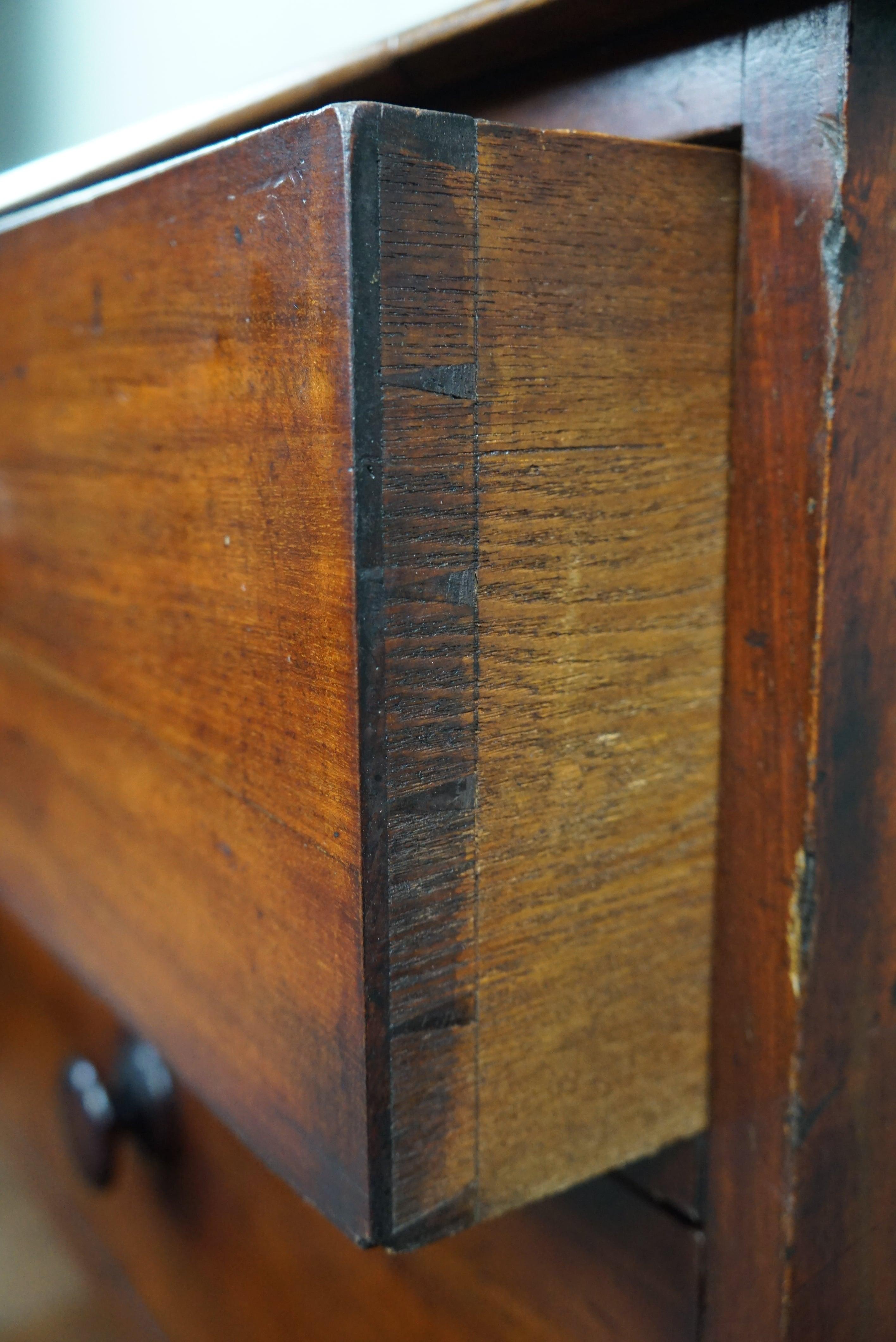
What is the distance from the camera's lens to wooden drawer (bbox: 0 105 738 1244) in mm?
373

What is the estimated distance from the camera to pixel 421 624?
38 cm

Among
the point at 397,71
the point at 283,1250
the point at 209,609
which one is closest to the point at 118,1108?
the point at 283,1250

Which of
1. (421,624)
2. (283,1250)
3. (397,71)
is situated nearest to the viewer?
(421,624)

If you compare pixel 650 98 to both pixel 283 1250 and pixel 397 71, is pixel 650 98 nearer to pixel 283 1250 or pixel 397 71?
A: pixel 397 71

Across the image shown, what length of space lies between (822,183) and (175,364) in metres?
0.26

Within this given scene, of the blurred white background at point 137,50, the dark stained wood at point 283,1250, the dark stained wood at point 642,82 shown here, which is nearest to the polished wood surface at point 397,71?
the dark stained wood at point 642,82

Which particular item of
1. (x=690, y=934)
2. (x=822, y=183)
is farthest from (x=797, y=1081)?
(x=822, y=183)

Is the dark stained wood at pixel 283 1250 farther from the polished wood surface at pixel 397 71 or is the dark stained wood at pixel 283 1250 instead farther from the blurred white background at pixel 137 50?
the blurred white background at pixel 137 50

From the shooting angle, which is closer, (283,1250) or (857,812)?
(857,812)

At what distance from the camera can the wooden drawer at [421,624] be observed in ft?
1.22

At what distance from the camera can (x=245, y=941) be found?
476 mm

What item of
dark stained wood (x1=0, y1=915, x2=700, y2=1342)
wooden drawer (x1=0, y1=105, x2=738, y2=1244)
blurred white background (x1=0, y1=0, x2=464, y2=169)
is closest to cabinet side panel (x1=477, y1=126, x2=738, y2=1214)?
wooden drawer (x1=0, y1=105, x2=738, y2=1244)

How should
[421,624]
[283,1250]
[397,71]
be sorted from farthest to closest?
1. [283,1250]
2. [397,71]
3. [421,624]

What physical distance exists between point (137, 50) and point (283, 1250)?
89 cm
